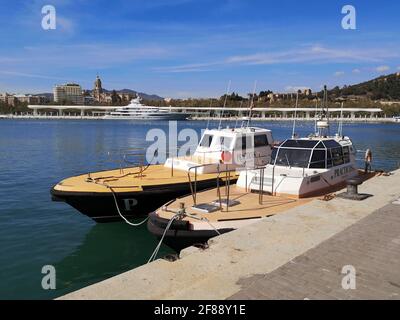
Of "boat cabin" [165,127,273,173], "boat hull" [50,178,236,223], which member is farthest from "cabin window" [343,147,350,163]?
"boat hull" [50,178,236,223]

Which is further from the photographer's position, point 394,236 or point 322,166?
point 322,166

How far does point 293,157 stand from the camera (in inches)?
595

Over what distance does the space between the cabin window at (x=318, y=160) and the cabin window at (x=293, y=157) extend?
0.61 ft

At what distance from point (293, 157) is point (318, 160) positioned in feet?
2.96

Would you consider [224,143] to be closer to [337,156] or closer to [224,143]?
[224,143]

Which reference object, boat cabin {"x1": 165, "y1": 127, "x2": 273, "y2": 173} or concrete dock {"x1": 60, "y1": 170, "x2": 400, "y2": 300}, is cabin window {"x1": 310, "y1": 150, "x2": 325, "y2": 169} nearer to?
boat cabin {"x1": 165, "y1": 127, "x2": 273, "y2": 173}

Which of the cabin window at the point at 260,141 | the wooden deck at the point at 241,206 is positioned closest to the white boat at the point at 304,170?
the wooden deck at the point at 241,206

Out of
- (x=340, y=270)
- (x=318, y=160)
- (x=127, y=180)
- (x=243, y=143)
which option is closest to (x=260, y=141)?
(x=243, y=143)

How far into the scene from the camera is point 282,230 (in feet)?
30.9

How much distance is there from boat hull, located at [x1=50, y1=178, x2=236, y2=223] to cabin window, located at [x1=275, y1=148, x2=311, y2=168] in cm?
375

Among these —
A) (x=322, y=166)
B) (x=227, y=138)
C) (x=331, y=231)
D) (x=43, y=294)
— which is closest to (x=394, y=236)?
(x=331, y=231)

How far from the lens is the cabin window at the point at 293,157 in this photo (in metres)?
14.8
